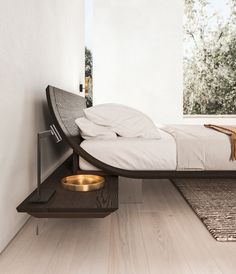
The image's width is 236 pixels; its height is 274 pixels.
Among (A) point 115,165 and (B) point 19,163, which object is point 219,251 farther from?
(B) point 19,163

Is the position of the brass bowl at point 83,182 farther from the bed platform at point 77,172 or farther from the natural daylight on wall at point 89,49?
the natural daylight on wall at point 89,49

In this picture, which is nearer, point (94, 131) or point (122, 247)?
point (122, 247)

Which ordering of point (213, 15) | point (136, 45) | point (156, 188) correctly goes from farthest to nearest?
1. point (213, 15)
2. point (136, 45)
3. point (156, 188)

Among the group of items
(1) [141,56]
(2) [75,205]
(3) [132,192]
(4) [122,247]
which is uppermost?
(1) [141,56]

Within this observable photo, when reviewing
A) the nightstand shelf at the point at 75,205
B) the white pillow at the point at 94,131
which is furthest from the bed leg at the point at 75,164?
the nightstand shelf at the point at 75,205

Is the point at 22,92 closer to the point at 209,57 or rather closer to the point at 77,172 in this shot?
the point at 77,172

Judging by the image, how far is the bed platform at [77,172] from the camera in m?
1.58

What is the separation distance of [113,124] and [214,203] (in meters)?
0.95

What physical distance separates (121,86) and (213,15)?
2544mm

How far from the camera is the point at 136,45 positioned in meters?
6.41

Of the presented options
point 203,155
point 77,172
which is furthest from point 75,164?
point 203,155

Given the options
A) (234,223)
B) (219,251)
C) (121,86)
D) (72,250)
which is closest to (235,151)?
(234,223)

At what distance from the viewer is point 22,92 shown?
1.96m

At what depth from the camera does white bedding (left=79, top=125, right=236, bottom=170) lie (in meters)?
2.17
